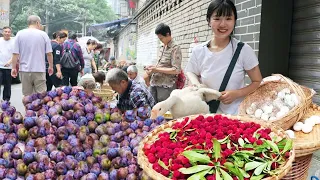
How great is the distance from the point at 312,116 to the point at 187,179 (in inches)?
60.8

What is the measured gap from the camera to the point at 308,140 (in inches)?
92.1

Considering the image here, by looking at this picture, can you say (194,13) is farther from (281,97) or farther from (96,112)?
(96,112)

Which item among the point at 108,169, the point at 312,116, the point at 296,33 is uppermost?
the point at 296,33

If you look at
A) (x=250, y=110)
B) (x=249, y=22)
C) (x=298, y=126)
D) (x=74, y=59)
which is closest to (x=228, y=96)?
(x=250, y=110)

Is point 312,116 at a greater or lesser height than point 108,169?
greater

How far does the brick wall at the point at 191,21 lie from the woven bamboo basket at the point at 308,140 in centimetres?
151

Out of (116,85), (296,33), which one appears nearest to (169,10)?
(296,33)

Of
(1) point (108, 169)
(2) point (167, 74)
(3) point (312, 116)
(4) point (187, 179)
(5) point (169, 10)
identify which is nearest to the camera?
(4) point (187, 179)

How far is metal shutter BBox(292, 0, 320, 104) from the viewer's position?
376cm

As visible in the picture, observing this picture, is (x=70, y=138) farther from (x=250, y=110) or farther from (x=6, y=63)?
(x=6, y=63)

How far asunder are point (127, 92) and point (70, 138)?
4.82 ft

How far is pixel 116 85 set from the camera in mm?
3348

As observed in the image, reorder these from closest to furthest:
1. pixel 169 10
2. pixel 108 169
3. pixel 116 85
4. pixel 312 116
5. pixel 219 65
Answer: pixel 108 169
pixel 312 116
pixel 219 65
pixel 116 85
pixel 169 10

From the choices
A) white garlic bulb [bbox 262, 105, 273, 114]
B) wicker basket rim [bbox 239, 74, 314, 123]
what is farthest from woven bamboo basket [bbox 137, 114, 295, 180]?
white garlic bulb [bbox 262, 105, 273, 114]
